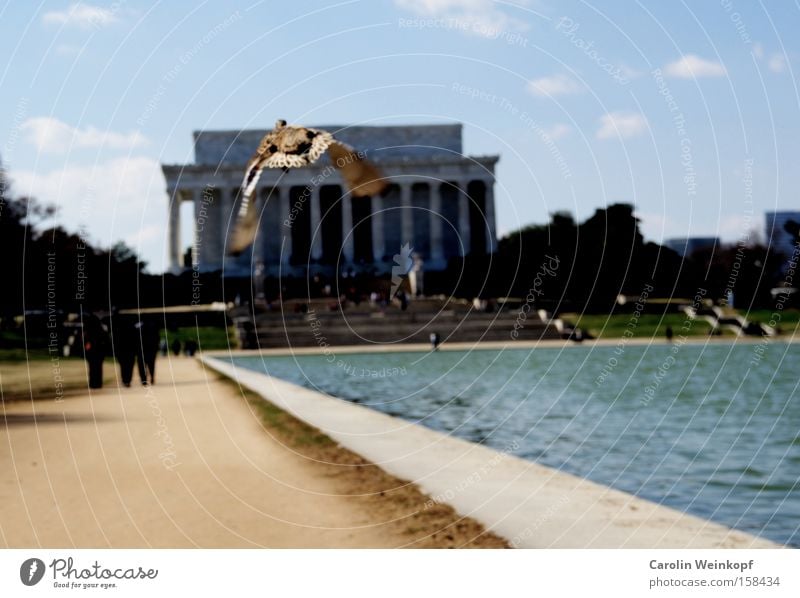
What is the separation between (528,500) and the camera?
28.4 feet

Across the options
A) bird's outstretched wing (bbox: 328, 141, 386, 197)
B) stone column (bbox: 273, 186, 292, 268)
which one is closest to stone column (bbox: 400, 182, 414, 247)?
stone column (bbox: 273, 186, 292, 268)

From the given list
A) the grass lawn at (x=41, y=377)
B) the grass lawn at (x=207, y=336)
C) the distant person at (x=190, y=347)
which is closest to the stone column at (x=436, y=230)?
the grass lawn at (x=207, y=336)

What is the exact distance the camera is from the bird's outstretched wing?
7.19 m

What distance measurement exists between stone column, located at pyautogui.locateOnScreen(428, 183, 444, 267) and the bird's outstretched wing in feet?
250

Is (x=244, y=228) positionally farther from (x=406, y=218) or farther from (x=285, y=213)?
(x=285, y=213)

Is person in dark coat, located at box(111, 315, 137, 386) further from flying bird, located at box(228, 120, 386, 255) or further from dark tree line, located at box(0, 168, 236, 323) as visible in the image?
flying bird, located at box(228, 120, 386, 255)

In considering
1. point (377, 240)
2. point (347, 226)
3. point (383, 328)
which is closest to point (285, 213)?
point (347, 226)

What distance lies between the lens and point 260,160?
→ 8273 millimetres

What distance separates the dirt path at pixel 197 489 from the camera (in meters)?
7.58

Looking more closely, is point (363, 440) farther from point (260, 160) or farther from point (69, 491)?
point (260, 160)

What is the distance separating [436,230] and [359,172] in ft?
262

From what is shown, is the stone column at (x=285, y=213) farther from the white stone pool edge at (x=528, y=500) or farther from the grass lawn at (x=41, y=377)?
the white stone pool edge at (x=528, y=500)

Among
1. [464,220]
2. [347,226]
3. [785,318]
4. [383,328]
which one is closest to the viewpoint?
[383,328]
